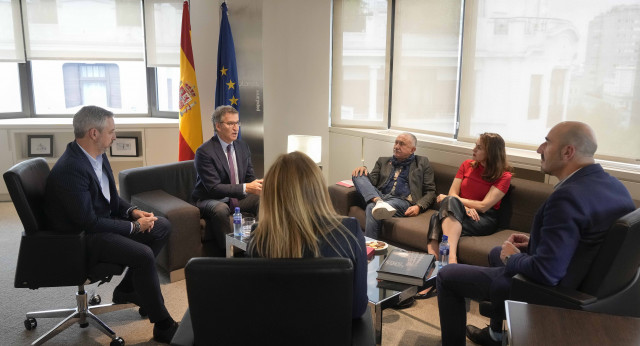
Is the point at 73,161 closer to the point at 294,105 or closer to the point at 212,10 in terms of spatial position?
the point at 294,105

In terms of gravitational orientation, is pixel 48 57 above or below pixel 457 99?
above

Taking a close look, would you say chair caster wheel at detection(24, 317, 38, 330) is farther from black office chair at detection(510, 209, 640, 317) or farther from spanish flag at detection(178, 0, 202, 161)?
spanish flag at detection(178, 0, 202, 161)

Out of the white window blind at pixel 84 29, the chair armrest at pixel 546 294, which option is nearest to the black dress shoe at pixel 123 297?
the chair armrest at pixel 546 294

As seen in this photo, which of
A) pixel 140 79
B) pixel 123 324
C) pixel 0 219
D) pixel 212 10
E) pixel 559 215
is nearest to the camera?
pixel 559 215

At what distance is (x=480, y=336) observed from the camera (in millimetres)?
2898

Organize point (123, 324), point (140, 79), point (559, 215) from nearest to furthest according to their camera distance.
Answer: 1. point (559, 215)
2. point (123, 324)
3. point (140, 79)

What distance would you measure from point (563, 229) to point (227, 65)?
4200 millimetres

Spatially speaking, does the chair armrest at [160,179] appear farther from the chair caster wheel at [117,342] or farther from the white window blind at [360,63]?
the white window blind at [360,63]

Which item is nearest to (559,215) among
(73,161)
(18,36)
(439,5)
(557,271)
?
(557,271)

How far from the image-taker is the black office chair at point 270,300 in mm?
1546

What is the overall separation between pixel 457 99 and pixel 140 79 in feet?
14.0

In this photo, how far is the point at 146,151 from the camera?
6273mm

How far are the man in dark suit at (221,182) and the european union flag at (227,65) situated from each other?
149 cm

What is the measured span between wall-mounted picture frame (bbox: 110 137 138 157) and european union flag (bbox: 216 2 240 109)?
154 centimetres
